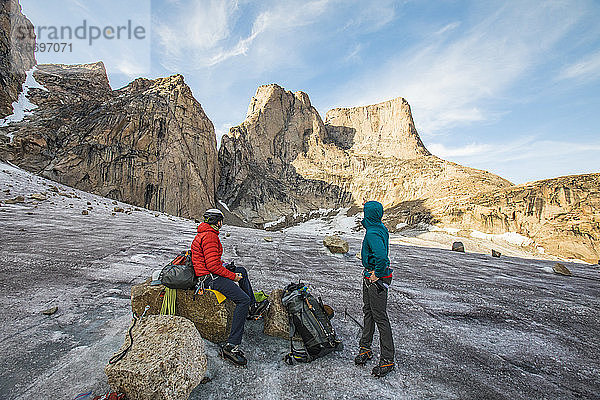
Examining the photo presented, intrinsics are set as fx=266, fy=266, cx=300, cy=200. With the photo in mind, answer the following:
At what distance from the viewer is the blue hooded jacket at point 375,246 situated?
12.9 ft

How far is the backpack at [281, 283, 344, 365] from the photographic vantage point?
13.0ft

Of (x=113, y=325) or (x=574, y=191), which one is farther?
(x=574, y=191)

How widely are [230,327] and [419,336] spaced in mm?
3477

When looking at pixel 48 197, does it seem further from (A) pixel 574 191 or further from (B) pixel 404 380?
(A) pixel 574 191

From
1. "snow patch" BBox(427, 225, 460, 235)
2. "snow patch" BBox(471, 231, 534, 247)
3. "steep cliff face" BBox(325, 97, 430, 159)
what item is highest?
"steep cliff face" BBox(325, 97, 430, 159)

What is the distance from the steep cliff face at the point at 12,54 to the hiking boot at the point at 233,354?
52009 millimetres

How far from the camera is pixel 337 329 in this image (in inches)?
200

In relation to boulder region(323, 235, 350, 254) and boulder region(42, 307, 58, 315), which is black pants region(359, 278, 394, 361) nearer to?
boulder region(42, 307, 58, 315)

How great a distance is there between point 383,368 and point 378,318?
2.09ft

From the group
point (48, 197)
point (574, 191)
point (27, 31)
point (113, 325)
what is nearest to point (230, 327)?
point (113, 325)

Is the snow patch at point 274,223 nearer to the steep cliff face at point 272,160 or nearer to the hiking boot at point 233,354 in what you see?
the steep cliff face at point 272,160

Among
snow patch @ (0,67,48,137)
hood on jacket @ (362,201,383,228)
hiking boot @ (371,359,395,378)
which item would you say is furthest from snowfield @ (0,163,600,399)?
snow patch @ (0,67,48,137)

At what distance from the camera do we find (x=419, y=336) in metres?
5.00

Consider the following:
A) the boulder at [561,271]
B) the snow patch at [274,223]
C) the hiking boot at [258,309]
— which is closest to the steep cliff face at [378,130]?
the snow patch at [274,223]
